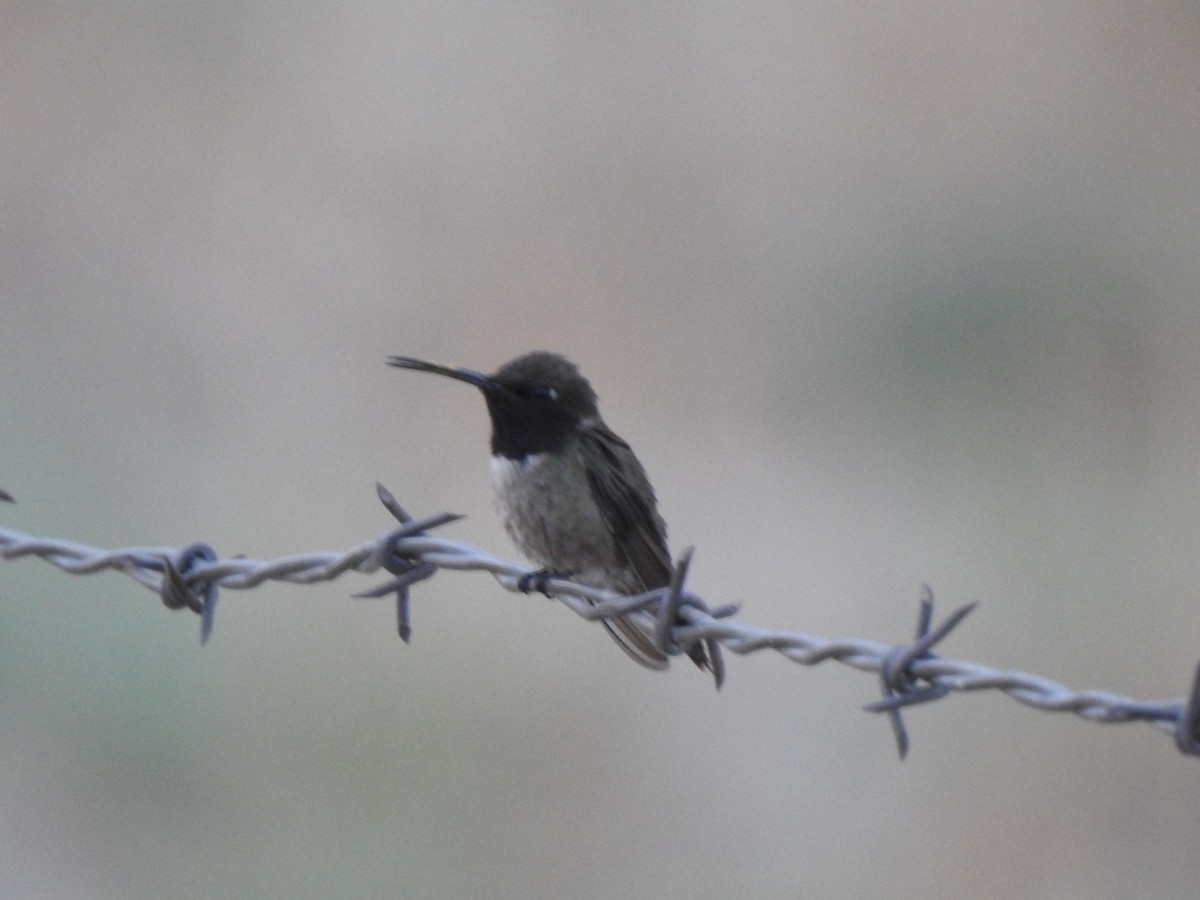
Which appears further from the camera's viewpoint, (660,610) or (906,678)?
(660,610)

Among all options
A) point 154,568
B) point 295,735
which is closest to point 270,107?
point 295,735

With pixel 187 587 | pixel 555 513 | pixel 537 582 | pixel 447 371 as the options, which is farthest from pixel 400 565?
pixel 555 513

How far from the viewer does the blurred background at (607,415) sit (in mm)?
8367

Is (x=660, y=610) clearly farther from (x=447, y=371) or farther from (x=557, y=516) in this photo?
(x=557, y=516)

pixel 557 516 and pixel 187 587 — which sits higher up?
pixel 557 516

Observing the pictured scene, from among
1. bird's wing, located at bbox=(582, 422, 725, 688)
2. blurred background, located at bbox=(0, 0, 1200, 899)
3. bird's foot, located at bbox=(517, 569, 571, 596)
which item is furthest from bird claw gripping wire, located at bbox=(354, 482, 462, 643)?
blurred background, located at bbox=(0, 0, 1200, 899)

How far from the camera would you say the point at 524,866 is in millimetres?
7953

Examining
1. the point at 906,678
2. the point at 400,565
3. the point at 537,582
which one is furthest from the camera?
the point at 537,582

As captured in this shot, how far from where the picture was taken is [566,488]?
4258mm

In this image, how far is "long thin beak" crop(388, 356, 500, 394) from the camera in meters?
3.71

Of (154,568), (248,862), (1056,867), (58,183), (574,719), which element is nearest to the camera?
(154,568)

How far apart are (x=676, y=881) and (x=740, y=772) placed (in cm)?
99

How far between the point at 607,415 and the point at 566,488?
664 cm

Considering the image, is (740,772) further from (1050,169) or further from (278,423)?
(1050,169)
